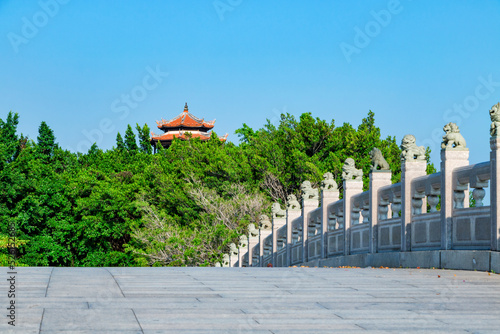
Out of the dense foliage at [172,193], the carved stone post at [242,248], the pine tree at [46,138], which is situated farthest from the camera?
the pine tree at [46,138]

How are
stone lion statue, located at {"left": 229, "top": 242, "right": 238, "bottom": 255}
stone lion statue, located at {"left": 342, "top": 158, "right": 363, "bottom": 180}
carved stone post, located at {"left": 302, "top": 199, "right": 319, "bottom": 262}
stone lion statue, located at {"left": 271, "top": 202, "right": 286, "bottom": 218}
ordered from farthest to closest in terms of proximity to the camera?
stone lion statue, located at {"left": 229, "top": 242, "right": 238, "bottom": 255}, stone lion statue, located at {"left": 271, "top": 202, "right": 286, "bottom": 218}, carved stone post, located at {"left": 302, "top": 199, "right": 319, "bottom": 262}, stone lion statue, located at {"left": 342, "top": 158, "right": 363, "bottom": 180}

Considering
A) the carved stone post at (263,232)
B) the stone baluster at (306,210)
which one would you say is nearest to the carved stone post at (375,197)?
the stone baluster at (306,210)

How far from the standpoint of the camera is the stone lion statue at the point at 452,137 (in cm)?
1271

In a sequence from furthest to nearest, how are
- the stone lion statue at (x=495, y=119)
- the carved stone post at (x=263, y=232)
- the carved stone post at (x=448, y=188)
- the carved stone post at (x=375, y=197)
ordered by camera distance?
the carved stone post at (x=263, y=232) → the carved stone post at (x=375, y=197) → the carved stone post at (x=448, y=188) → the stone lion statue at (x=495, y=119)

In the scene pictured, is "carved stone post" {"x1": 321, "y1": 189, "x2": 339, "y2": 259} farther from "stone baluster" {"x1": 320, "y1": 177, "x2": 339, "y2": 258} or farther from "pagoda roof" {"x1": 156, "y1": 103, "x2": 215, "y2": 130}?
"pagoda roof" {"x1": 156, "y1": 103, "x2": 215, "y2": 130}

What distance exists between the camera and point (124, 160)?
65.2m

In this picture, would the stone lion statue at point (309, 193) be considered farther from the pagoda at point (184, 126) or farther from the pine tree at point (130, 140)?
the pagoda at point (184, 126)

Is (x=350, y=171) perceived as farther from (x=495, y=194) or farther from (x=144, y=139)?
(x=144, y=139)

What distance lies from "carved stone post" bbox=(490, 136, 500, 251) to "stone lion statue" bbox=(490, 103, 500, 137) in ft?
0.35

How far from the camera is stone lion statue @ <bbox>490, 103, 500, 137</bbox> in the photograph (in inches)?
438

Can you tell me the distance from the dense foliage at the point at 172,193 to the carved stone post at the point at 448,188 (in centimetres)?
2177

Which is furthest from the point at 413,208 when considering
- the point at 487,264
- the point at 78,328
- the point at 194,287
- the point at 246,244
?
the point at 246,244

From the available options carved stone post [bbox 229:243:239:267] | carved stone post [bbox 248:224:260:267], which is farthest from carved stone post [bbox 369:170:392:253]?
carved stone post [bbox 229:243:239:267]

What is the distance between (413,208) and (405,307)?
8.11 m
